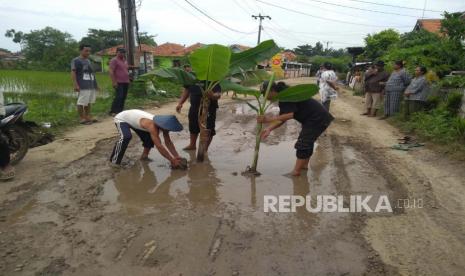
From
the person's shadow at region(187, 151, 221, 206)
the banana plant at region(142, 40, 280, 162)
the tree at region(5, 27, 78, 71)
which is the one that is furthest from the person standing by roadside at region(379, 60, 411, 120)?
the tree at region(5, 27, 78, 71)

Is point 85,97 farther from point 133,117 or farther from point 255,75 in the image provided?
point 255,75

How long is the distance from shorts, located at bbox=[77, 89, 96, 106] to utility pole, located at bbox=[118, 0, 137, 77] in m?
4.87

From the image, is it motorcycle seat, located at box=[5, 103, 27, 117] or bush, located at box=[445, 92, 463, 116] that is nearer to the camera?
motorcycle seat, located at box=[5, 103, 27, 117]

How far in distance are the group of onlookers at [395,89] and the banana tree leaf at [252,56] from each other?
5527mm

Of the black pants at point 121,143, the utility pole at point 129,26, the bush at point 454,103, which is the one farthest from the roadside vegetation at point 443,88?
the utility pole at point 129,26

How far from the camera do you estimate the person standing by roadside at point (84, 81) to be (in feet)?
27.1

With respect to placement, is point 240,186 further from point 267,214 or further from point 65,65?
point 65,65

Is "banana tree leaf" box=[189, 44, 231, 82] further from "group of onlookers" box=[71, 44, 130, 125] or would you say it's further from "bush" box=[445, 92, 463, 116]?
"bush" box=[445, 92, 463, 116]

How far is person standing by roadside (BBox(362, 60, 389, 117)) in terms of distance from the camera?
1120 cm

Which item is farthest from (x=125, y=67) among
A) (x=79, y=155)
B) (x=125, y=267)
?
(x=125, y=267)

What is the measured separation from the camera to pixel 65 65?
141 ft

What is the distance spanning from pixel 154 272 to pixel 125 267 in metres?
0.24

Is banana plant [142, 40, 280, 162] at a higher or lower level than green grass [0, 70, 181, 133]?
higher

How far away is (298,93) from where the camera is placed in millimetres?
5090
